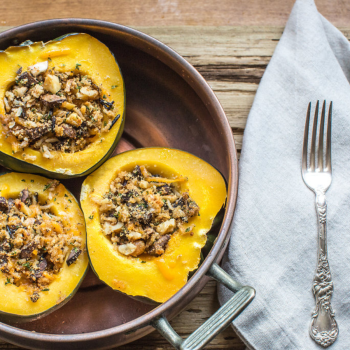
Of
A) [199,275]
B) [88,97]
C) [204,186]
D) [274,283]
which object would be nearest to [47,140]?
[88,97]

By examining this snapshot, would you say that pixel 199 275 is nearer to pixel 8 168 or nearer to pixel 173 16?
pixel 8 168

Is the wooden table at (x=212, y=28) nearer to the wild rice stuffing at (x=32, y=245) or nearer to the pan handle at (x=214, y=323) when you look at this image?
the pan handle at (x=214, y=323)

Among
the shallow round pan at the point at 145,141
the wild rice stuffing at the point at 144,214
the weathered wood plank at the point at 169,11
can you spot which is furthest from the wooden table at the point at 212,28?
the wild rice stuffing at the point at 144,214

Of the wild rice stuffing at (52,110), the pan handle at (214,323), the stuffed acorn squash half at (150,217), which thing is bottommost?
the pan handle at (214,323)

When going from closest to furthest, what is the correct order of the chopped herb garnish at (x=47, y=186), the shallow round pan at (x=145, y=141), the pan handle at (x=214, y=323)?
the pan handle at (x=214, y=323) < the shallow round pan at (x=145, y=141) < the chopped herb garnish at (x=47, y=186)

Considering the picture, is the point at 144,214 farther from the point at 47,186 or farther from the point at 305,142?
the point at 305,142

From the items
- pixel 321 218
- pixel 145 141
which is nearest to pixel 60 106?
pixel 145 141

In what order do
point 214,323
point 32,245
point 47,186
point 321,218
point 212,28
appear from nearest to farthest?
point 214,323 < point 32,245 < point 47,186 < point 321,218 < point 212,28
